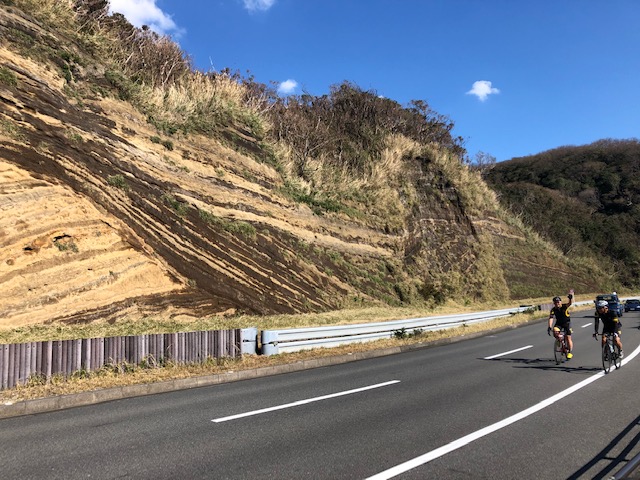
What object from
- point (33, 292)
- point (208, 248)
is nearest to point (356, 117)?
point (208, 248)

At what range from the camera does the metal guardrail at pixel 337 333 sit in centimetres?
1184

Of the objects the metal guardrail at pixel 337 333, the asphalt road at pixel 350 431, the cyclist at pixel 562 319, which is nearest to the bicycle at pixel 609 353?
the asphalt road at pixel 350 431

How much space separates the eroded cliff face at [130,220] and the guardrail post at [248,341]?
4644 mm

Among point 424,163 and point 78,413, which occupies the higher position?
point 424,163

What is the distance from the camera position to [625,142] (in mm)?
110875

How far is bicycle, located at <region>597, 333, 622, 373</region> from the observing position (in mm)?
9953

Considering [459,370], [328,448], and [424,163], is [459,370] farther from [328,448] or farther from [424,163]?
[424,163]

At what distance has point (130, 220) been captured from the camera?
15883 millimetres

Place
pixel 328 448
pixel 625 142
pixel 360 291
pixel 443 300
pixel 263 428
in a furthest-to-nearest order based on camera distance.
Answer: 1. pixel 625 142
2. pixel 443 300
3. pixel 360 291
4. pixel 263 428
5. pixel 328 448

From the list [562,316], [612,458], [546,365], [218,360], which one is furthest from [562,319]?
[218,360]

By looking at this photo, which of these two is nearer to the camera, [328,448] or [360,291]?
[328,448]

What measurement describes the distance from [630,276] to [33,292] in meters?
75.4

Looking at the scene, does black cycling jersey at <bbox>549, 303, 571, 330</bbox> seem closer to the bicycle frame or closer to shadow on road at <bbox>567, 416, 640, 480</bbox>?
the bicycle frame

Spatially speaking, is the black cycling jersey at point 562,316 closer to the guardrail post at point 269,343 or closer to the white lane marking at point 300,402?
the white lane marking at point 300,402
